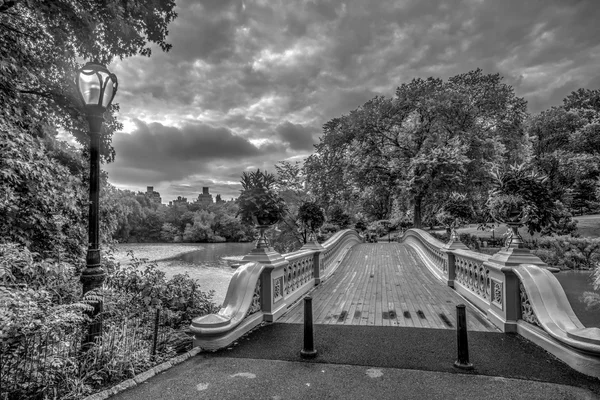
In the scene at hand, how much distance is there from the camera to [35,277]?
5.32 metres

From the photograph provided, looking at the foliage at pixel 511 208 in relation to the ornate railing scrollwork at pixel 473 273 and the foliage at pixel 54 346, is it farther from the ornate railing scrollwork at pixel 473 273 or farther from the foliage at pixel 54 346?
the foliage at pixel 54 346

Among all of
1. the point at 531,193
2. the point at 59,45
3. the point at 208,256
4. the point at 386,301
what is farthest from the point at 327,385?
the point at 208,256

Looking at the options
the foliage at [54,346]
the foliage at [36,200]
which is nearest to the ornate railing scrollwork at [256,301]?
the foliage at [54,346]

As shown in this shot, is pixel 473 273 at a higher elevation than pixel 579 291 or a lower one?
higher

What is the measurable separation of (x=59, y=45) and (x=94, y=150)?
525cm

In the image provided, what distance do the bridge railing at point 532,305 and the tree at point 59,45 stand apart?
881 centimetres

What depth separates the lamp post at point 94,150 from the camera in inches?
144

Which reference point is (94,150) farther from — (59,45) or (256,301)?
(59,45)

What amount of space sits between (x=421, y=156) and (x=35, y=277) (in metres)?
19.0

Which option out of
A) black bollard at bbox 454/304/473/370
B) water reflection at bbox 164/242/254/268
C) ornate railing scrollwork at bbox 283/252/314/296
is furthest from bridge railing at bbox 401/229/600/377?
water reflection at bbox 164/242/254/268

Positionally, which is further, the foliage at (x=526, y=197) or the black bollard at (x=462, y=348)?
the foliage at (x=526, y=197)

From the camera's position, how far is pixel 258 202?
223 inches

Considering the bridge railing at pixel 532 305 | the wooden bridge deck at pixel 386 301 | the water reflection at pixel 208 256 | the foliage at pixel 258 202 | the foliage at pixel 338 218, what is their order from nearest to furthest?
the bridge railing at pixel 532 305 < the wooden bridge deck at pixel 386 301 < the foliage at pixel 258 202 < the foliage at pixel 338 218 < the water reflection at pixel 208 256

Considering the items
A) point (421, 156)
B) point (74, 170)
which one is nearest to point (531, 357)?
point (74, 170)
